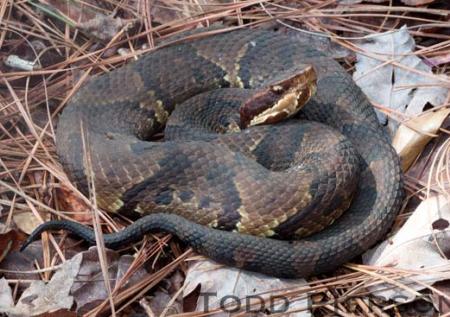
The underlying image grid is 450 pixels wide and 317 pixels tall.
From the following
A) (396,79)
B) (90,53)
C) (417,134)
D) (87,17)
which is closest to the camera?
(417,134)

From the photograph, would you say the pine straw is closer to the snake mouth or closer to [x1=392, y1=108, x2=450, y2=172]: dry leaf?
[x1=392, y1=108, x2=450, y2=172]: dry leaf

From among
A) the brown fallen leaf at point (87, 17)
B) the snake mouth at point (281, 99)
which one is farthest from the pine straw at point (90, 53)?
the snake mouth at point (281, 99)

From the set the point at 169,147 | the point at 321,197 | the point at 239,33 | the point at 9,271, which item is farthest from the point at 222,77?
the point at 9,271

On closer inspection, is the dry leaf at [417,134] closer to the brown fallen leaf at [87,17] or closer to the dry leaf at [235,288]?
the dry leaf at [235,288]

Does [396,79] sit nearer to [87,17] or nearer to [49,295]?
[87,17]

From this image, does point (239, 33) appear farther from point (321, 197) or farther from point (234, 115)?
point (321, 197)

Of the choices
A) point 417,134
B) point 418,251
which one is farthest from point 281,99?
point 418,251
